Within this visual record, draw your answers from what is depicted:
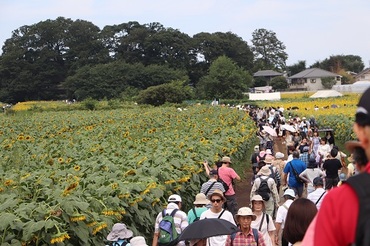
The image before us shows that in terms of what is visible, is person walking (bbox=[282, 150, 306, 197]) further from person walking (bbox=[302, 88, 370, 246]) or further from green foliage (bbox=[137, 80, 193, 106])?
green foliage (bbox=[137, 80, 193, 106])

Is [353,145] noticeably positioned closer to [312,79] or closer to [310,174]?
[310,174]

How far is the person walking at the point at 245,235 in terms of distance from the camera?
5.91m

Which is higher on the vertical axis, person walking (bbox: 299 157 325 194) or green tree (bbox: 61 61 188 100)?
green tree (bbox: 61 61 188 100)

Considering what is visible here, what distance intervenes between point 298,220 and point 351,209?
8.89 feet

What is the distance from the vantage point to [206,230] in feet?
19.3

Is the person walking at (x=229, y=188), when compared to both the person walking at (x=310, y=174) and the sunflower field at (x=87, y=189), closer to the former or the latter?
the sunflower field at (x=87, y=189)

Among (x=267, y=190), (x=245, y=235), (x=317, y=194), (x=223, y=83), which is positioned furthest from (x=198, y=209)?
(x=223, y=83)

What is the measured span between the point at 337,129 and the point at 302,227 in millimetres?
25973

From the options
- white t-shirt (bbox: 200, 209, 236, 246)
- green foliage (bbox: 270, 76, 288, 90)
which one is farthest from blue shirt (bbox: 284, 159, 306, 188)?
green foliage (bbox: 270, 76, 288, 90)

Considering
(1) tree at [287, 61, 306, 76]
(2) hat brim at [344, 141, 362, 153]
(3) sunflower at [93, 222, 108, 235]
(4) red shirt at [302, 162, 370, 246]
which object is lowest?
(3) sunflower at [93, 222, 108, 235]

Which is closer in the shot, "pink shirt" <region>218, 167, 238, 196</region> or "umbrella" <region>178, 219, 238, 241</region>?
"umbrella" <region>178, 219, 238, 241</region>

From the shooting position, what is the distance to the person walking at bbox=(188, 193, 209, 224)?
25.1 feet

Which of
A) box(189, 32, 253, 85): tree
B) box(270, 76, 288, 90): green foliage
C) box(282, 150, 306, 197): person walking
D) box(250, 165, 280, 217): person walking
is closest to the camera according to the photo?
box(250, 165, 280, 217): person walking

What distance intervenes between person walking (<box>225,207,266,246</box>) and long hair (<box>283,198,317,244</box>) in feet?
4.94
